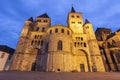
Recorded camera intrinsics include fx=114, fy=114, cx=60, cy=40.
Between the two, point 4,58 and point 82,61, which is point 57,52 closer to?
point 82,61

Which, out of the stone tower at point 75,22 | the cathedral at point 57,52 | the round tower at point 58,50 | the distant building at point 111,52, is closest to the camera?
the round tower at point 58,50

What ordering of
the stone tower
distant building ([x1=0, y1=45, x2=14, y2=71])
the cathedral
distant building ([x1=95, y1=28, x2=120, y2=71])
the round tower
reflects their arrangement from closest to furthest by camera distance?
the round tower, the cathedral, distant building ([x1=95, y1=28, x2=120, y2=71]), distant building ([x1=0, y1=45, x2=14, y2=71]), the stone tower

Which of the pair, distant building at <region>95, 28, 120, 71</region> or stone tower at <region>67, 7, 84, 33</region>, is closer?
distant building at <region>95, 28, 120, 71</region>

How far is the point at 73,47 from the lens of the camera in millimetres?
32625

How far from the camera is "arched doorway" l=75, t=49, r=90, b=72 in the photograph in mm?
31147

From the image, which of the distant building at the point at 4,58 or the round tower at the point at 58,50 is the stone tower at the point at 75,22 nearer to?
the round tower at the point at 58,50

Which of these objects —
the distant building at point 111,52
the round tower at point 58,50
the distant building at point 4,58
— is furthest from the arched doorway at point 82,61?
the distant building at point 4,58

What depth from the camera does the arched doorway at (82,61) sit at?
3115cm

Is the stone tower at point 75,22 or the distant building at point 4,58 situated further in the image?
the stone tower at point 75,22

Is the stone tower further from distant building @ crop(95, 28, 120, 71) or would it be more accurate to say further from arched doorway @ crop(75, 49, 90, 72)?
arched doorway @ crop(75, 49, 90, 72)

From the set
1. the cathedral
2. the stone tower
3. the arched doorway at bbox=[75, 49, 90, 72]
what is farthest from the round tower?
the stone tower

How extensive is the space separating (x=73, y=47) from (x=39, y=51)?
9804mm

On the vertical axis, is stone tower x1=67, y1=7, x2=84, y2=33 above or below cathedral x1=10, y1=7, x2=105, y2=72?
above

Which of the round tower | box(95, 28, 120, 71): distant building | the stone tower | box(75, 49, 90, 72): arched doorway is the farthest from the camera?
the stone tower
